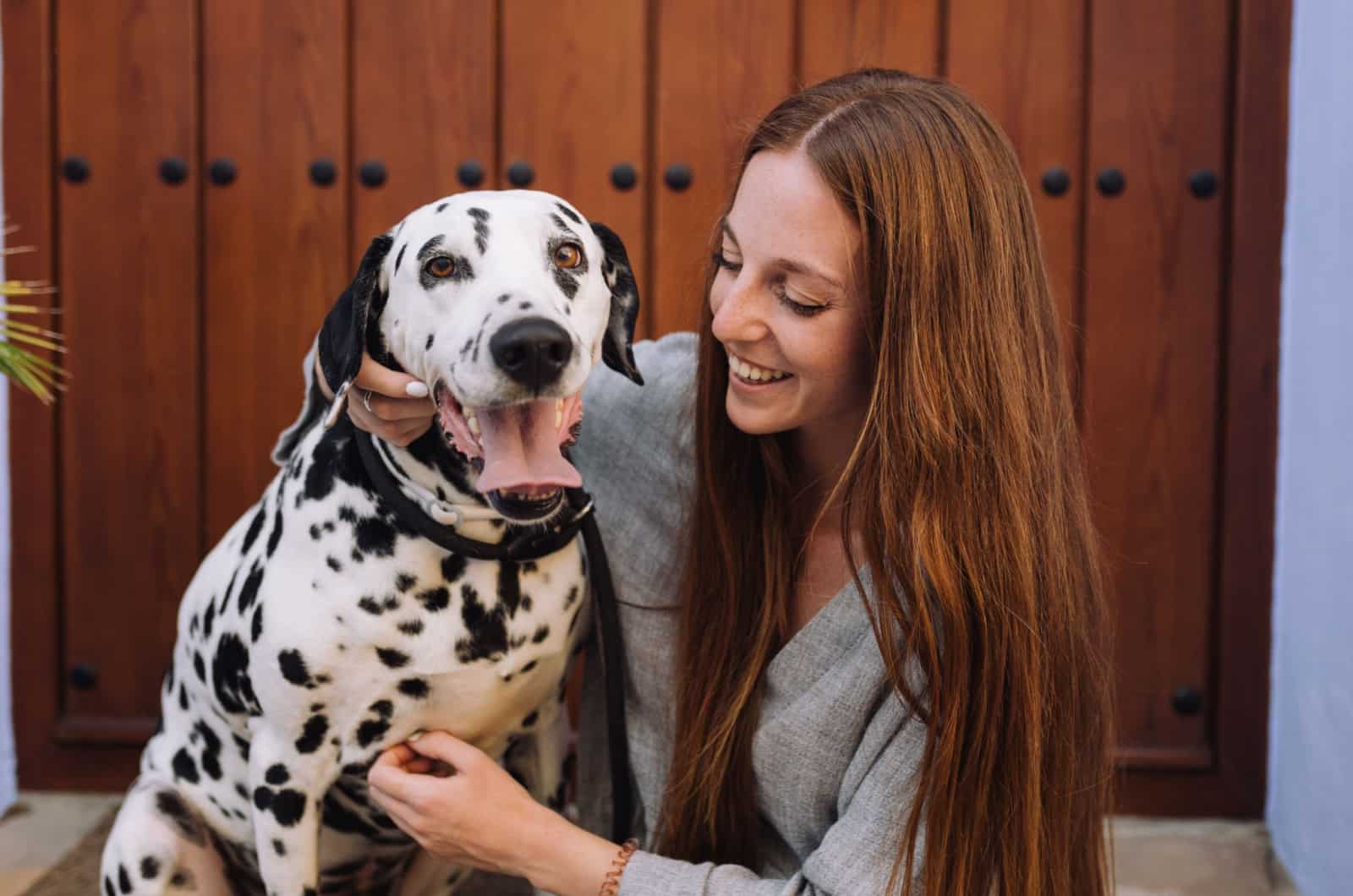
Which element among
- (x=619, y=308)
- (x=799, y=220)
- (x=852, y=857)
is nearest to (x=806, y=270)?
(x=799, y=220)

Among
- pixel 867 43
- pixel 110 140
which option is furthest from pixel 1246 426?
pixel 110 140

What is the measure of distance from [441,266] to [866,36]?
52.1 inches

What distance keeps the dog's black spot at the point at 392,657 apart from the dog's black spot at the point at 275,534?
Answer: 0.21 m

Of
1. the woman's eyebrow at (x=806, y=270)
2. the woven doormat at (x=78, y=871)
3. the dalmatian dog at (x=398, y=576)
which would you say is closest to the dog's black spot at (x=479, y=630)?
the dalmatian dog at (x=398, y=576)

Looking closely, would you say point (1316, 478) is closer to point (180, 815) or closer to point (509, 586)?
point (509, 586)

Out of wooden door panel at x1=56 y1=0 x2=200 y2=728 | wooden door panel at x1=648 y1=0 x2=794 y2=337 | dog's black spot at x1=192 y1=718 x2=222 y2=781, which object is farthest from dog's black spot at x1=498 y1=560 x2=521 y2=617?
wooden door panel at x1=56 y1=0 x2=200 y2=728

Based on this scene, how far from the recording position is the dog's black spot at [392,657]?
152 cm

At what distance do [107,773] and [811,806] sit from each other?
1684 mm

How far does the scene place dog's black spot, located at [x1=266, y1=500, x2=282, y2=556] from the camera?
161 centimetres

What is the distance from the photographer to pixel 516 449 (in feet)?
4.69

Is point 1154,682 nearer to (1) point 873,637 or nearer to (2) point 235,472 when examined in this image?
(1) point 873,637

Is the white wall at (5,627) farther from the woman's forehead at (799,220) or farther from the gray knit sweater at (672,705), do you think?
the woman's forehead at (799,220)

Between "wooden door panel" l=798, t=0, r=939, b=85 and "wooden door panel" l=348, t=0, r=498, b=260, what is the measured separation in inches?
25.5

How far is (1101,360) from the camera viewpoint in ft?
8.08
